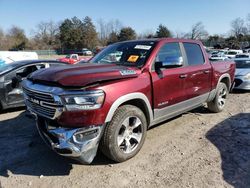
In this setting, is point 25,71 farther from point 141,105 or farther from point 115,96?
point 115,96

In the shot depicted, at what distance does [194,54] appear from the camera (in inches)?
208

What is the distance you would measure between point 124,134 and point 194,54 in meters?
2.60

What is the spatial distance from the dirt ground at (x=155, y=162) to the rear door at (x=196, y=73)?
0.80 metres

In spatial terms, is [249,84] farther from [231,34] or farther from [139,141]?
[231,34]

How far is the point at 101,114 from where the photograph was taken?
10.6ft

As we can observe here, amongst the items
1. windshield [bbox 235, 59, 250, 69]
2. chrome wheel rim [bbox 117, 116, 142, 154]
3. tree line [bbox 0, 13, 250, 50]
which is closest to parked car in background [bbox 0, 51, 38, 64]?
windshield [bbox 235, 59, 250, 69]

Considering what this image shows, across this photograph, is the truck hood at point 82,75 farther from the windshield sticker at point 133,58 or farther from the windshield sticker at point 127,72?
the windshield sticker at point 133,58

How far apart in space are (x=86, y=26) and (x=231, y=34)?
51202mm

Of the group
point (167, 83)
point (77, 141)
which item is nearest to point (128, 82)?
point (167, 83)

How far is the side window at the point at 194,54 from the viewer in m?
5.05

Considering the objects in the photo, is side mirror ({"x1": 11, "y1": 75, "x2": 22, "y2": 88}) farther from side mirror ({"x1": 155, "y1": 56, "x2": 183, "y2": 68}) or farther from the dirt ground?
side mirror ({"x1": 155, "y1": 56, "x2": 183, "y2": 68})

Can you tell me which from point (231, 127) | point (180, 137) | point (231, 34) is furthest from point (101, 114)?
point (231, 34)

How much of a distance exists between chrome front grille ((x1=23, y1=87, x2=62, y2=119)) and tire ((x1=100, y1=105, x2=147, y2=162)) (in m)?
0.74

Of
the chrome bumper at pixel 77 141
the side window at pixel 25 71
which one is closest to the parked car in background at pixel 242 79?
the side window at pixel 25 71
